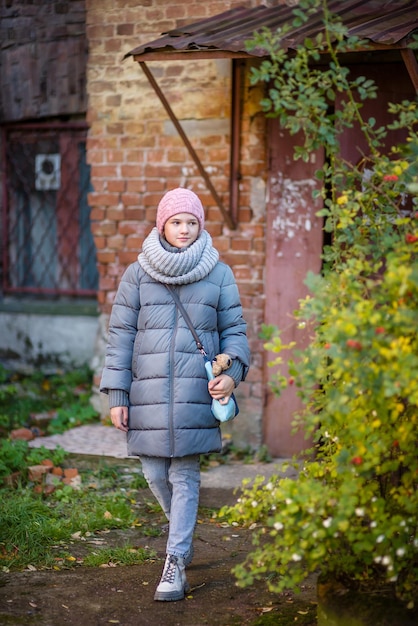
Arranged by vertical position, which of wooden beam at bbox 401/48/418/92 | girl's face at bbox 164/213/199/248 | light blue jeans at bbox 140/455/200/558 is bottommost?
light blue jeans at bbox 140/455/200/558

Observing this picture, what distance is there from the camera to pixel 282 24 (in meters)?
5.51

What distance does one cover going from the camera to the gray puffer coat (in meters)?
3.93

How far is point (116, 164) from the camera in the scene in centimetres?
684

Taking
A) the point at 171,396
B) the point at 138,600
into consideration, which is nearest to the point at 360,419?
the point at 171,396

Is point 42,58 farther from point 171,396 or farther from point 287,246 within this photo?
point 171,396

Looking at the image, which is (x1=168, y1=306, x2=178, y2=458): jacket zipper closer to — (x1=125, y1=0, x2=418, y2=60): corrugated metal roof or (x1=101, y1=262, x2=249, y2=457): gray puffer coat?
(x1=101, y1=262, x2=249, y2=457): gray puffer coat

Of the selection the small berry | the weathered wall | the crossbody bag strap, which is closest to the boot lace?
the crossbody bag strap

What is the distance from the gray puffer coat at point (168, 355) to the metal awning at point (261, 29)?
57.2 inches

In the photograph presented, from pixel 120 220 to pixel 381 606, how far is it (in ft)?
13.8

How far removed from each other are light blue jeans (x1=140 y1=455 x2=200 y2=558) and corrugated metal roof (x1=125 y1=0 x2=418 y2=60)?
A: 2320 millimetres

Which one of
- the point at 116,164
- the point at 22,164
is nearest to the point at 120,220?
the point at 116,164

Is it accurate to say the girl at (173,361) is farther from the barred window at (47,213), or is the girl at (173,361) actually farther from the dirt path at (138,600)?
the barred window at (47,213)

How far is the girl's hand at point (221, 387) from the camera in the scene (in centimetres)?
390

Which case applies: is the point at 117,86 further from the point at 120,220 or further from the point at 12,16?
the point at 12,16
